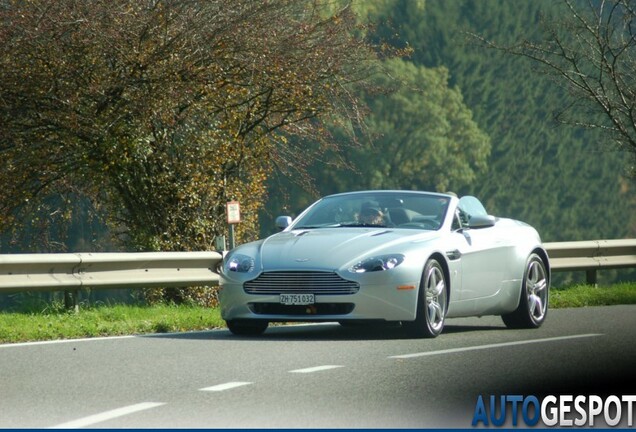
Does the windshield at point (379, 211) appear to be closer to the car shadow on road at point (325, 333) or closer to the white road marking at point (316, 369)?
the car shadow on road at point (325, 333)

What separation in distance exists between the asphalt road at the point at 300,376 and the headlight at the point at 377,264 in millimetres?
656

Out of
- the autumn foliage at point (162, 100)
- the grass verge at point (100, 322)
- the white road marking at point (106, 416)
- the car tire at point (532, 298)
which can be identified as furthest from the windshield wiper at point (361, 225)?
the autumn foliage at point (162, 100)

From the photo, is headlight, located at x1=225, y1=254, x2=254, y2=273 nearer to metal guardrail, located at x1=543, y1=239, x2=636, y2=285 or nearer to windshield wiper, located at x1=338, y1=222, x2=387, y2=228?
windshield wiper, located at x1=338, y1=222, x2=387, y2=228

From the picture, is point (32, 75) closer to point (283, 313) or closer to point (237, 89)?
point (237, 89)

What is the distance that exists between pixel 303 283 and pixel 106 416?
204 inches

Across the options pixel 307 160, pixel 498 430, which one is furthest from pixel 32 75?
pixel 498 430

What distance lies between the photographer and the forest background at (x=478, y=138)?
6562 cm

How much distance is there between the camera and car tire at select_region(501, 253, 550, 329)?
609 inches

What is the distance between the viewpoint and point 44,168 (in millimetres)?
23359

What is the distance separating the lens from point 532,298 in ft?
51.5

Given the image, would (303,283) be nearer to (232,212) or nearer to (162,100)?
(232,212)

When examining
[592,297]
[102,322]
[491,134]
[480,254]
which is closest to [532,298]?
[480,254]

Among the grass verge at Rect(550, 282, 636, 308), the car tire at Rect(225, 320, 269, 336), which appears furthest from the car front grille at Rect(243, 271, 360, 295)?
the grass verge at Rect(550, 282, 636, 308)

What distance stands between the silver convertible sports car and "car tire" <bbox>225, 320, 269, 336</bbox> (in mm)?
13
